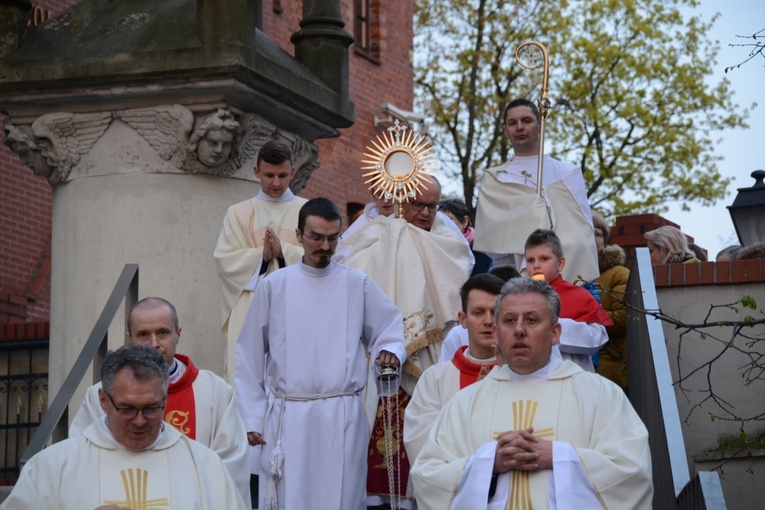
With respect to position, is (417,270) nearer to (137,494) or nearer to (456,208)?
(456,208)

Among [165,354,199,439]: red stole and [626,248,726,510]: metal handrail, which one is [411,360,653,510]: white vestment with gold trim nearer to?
[626,248,726,510]: metal handrail

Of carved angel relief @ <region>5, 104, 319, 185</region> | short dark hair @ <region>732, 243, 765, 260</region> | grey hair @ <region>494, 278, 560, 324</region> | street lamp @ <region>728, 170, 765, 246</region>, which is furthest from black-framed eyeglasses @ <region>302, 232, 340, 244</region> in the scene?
street lamp @ <region>728, 170, 765, 246</region>

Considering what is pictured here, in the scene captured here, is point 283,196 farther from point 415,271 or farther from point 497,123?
point 497,123

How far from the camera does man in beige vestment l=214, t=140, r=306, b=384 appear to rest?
11.0 meters

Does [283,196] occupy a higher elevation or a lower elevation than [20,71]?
lower

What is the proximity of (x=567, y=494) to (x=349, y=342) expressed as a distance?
108 inches

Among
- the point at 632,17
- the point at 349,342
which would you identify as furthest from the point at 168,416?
the point at 632,17

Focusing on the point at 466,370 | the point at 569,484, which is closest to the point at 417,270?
the point at 466,370

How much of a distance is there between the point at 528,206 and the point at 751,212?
201 centimetres

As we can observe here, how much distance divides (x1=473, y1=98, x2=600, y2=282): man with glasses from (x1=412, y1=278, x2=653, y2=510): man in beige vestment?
11.5ft

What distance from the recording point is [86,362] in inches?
398

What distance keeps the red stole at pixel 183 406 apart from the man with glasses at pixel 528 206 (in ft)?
10.5

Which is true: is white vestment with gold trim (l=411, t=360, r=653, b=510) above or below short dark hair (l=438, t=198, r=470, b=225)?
below

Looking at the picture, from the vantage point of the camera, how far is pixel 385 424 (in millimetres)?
10336
